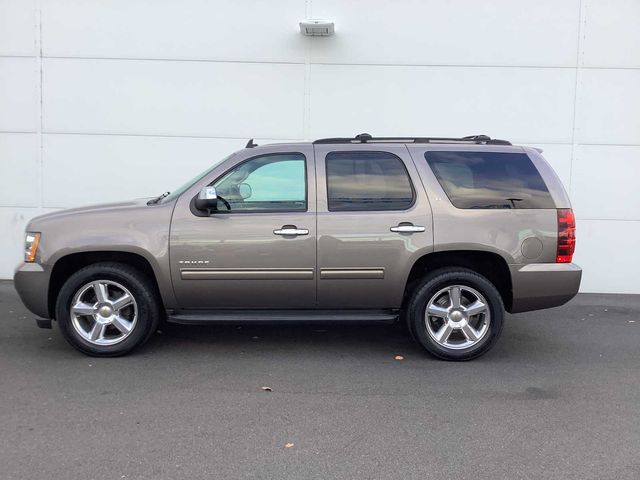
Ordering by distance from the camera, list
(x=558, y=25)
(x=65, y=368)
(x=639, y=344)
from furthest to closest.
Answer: (x=558, y=25) < (x=639, y=344) < (x=65, y=368)

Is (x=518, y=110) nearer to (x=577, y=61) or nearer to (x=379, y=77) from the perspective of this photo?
(x=577, y=61)

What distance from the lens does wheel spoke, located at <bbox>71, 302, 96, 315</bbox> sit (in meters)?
4.93

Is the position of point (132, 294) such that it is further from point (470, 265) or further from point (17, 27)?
point (17, 27)

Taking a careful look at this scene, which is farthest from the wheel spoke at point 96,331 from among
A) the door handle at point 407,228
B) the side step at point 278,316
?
the door handle at point 407,228

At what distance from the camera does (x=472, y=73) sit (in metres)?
8.01

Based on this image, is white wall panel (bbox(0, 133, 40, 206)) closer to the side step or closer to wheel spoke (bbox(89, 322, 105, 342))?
wheel spoke (bbox(89, 322, 105, 342))

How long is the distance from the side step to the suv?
1 cm

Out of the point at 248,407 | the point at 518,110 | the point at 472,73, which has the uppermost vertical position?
the point at 472,73

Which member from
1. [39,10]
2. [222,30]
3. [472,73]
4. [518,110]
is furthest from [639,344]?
[39,10]

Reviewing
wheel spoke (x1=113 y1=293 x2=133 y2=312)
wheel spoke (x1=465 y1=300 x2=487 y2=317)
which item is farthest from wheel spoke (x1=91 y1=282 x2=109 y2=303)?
wheel spoke (x1=465 y1=300 x2=487 y2=317)

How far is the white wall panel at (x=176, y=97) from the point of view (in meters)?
8.07

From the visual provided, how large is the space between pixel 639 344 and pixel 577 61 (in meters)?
4.18

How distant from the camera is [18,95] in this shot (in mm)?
8180

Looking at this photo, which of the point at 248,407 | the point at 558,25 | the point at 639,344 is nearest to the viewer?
the point at 248,407
